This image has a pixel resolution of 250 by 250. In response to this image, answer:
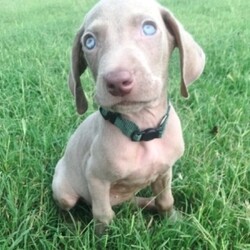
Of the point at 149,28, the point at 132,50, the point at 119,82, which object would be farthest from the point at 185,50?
the point at 119,82

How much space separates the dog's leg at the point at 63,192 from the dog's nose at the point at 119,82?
1.11 meters

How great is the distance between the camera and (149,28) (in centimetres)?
253

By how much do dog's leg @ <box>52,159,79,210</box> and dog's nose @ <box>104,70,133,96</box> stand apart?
1.11m

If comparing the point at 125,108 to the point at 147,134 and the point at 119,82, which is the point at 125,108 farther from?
the point at 147,134

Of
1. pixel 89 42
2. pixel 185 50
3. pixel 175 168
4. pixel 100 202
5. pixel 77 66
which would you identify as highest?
pixel 89 42

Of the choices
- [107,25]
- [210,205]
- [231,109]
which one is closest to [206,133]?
[231,109]

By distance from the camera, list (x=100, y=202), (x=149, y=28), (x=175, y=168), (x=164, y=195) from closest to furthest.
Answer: (x=149, y=28), (x=100, y=202), (x=164, y=195), (x=175, y=168)

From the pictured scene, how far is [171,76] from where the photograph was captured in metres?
4.98

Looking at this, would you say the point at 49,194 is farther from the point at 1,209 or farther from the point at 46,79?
the point at 46,79

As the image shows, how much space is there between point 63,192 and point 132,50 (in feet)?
3.93

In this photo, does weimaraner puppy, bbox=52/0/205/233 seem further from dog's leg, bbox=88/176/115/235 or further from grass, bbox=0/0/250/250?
grass, bbox=0/0/250/250

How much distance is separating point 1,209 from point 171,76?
228cm

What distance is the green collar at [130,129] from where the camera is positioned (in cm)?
279

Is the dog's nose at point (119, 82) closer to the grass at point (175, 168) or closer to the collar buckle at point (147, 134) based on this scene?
the collar buckle at point (147, 134)
